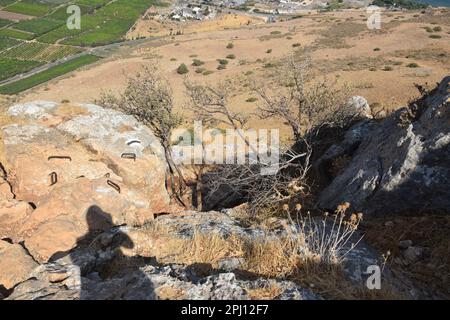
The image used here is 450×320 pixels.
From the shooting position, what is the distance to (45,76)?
219 ft

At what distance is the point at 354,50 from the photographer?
43438 millimetres

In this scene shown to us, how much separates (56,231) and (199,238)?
3180 mm

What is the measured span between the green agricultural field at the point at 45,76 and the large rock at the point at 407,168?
61.3 meters

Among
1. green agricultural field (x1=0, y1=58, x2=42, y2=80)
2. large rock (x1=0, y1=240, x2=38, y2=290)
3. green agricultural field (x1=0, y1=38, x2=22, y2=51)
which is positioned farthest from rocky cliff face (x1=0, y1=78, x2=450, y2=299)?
green agricultural field (x1=0, y1=38, x2=22, y2=51)

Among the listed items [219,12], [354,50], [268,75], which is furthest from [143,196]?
[219,12]

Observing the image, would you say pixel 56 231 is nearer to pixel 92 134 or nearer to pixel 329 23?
pixel 92 134

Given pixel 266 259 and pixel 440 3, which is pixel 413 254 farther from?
pixel 440 3

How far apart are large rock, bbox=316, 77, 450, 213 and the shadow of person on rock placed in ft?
15.0

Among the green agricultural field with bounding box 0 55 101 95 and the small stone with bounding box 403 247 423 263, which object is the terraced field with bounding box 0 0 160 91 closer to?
the green agricultural field with bounding box 0 55 101 95

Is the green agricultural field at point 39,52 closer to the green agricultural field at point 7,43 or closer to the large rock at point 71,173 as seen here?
the green agricultural field at point 7,43

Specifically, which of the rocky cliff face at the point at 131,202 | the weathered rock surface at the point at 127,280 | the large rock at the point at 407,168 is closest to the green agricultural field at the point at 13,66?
the rocky cliff face at the point at 131,202

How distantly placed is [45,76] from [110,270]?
227ft

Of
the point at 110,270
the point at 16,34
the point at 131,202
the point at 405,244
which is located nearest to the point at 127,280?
the point at 110,270

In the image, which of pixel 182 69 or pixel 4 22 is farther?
pixel 4 22
